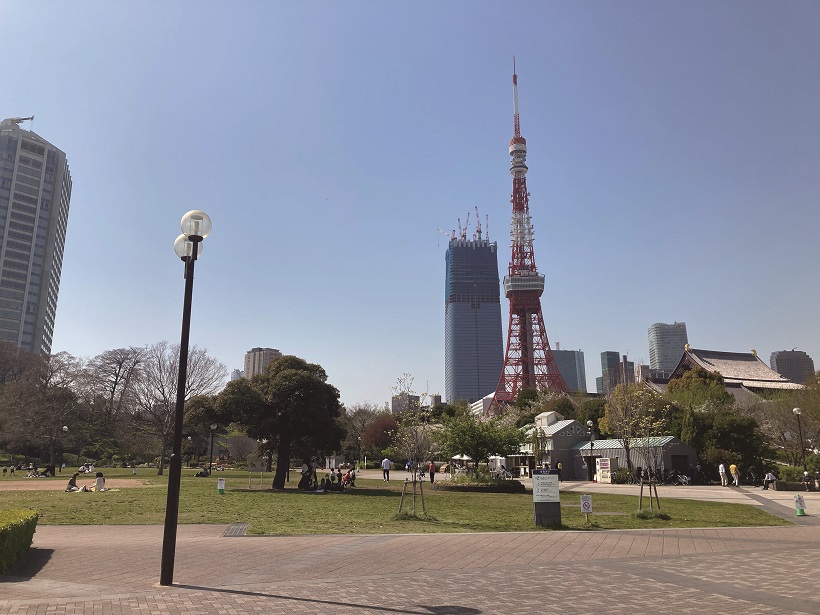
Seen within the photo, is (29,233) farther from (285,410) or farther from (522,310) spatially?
(285,410)

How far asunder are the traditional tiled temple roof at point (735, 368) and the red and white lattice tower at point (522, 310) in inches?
708

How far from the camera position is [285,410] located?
28422 millimetres

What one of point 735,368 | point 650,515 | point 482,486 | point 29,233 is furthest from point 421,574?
point 29,233

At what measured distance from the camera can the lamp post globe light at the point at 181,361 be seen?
7758 millimetres

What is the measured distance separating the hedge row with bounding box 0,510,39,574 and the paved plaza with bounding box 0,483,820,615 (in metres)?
0.26

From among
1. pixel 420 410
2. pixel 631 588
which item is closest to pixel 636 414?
pixel 420 410

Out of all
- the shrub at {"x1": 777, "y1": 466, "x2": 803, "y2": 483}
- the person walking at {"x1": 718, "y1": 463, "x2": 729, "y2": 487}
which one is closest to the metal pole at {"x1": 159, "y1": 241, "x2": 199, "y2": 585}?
the person walking at {"x1": 718, "y1": 463, "x2": 729, "y2": 487}

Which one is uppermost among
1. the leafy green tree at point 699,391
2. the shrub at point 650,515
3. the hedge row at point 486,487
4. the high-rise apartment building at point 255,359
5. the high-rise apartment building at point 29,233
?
the high-rise apartment building at point 29,233

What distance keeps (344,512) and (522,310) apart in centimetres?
7653

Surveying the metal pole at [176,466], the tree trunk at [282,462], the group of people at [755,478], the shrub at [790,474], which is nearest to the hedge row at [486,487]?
the tree trunk at [282,462]

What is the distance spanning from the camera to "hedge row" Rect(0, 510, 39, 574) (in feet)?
27.1

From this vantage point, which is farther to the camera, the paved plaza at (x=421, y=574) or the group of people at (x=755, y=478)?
the group of people at (x=755, y=478)

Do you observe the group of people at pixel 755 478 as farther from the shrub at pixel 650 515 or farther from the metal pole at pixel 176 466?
the metal pole at pixel 176 466

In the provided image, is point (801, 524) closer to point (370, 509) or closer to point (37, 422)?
point (370, 509)
